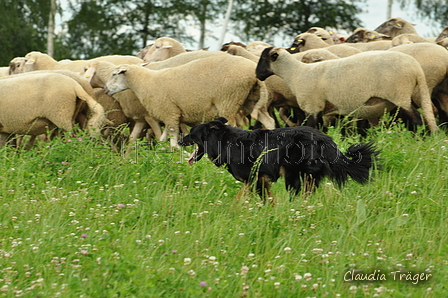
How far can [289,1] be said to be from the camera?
25031 millimetres

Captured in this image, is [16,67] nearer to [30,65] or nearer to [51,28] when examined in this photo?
[30,65]

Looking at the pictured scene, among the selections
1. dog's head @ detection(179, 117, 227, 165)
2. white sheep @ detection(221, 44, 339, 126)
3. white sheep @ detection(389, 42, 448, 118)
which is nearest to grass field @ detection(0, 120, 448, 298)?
dog's head @ detection(179, 117, 227, 165)

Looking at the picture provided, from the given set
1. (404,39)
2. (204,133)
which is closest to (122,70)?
(204,133)

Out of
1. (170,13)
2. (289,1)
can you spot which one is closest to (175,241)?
(289,1)

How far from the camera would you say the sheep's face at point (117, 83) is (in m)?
8.35

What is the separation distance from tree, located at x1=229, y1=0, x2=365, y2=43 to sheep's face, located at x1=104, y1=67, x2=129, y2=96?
17.1 m

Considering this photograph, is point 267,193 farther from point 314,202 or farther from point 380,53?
point 380,53

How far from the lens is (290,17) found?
2489 centimetres

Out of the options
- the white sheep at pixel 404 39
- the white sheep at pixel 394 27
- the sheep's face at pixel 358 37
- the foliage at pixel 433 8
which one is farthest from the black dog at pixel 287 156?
the foliage at pixel 433 8

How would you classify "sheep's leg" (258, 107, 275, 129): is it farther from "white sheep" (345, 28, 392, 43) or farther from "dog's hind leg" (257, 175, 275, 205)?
"white sheep" (345, 28, 392, 43)

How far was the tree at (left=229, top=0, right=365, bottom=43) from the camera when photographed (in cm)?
2461

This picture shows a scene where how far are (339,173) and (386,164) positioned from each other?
40.5 inches

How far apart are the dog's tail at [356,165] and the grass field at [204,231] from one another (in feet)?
0.46

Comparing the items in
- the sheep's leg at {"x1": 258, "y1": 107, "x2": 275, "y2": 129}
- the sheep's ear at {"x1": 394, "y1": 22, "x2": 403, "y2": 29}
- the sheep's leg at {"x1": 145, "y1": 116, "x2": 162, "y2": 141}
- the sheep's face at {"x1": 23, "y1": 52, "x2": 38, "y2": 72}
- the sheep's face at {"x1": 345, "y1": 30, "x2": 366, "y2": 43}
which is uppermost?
the sheep's ear at {"x1": 394, "y1": 22, "x2": 403, "y2": 29}
